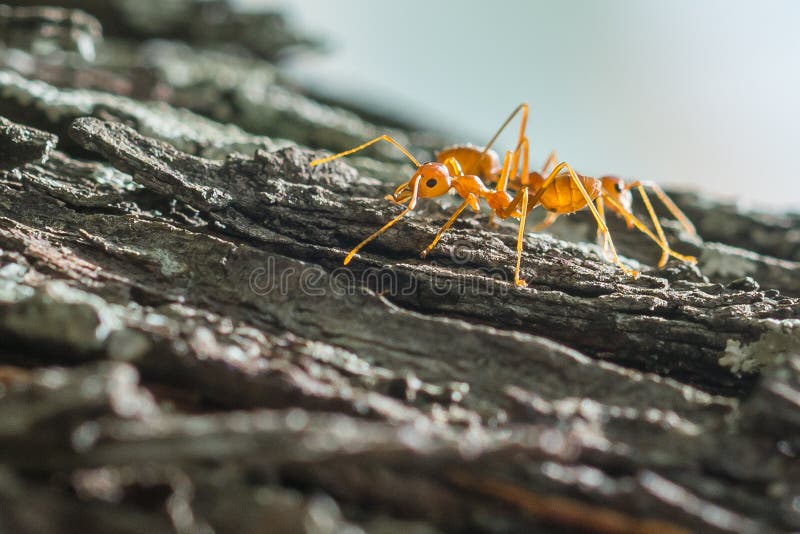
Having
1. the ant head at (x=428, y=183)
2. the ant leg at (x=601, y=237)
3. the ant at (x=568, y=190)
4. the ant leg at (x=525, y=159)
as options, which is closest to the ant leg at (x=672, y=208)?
the ant at (x=568, y=190)

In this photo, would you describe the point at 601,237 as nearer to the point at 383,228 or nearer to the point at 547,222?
the point at 547,222

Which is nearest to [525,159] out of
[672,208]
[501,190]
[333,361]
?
[501,190]

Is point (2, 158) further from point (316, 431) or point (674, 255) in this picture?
point (674, 255)

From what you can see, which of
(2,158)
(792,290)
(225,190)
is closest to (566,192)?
(792,290)

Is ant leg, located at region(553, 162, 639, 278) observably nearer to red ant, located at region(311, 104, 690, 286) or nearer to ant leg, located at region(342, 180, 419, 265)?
red ant, located at region(311, 104, 690, 286)

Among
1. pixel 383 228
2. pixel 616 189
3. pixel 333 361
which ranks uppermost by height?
pixel 616 189

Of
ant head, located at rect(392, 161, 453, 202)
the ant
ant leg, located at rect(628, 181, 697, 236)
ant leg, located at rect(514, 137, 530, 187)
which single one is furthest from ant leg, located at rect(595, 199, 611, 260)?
ant head, located at rect(392, 161, 453, 202)
